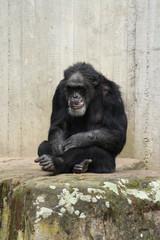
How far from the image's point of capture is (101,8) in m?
6.84

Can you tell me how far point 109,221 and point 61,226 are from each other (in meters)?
0.48

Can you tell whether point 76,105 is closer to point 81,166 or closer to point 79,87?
point 79,87

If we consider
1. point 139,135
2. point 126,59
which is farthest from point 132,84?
point 139,135

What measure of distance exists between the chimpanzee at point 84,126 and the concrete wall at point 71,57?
1.35 metres

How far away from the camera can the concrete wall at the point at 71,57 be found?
6586 millimetres

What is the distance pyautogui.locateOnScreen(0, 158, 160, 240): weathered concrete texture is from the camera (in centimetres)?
357

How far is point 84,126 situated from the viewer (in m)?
5.50

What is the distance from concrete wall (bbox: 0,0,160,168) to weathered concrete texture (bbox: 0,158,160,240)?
2.50 meters

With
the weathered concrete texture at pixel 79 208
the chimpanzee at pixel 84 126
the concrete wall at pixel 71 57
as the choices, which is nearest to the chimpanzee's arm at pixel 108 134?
the chimpanzee at pixel 84 126

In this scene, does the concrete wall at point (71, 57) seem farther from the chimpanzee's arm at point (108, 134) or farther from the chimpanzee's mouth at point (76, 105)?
the chimpanzee's mouth at point (76, 105)

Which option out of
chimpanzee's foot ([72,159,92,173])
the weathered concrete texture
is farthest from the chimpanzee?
the weathered concrete texture

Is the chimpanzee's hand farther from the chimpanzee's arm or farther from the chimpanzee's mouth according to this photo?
the chimpanzee's mouth

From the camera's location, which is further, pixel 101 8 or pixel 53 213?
Result: pixel 101 8

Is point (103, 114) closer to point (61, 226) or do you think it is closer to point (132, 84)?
point (132, 84)
